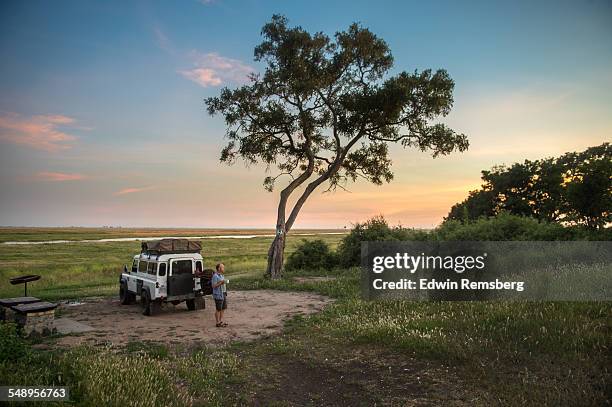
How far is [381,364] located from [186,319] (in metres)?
9.05

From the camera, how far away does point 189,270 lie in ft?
57.6

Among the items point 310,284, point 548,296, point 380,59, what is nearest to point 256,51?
point 380,59

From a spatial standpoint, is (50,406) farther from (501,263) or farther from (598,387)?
(501,263)

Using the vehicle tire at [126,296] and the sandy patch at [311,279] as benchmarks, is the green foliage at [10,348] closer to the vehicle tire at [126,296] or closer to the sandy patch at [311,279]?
the vehicle tire at [126,296]

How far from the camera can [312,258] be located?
3712cm

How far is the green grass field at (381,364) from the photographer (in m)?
7.98

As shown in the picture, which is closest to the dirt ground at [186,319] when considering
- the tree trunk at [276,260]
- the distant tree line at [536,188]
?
the tree trunk at [276,260]

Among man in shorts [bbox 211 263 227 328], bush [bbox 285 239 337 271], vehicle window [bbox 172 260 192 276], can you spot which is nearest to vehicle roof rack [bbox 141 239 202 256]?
vehicle window [bbox 172 260 192 276]

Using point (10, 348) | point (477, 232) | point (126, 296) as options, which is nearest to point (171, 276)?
point (126, 296)

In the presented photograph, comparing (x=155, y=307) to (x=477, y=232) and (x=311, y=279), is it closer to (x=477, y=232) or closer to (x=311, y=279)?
(x=311, y=279)

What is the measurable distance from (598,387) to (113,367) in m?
9.74

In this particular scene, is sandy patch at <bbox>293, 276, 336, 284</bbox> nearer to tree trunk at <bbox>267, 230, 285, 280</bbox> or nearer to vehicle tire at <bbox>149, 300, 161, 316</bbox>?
tree trunk at <bbox>267, 230, 285, 280</bbox>

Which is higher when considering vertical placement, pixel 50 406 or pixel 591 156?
pixel 591 156

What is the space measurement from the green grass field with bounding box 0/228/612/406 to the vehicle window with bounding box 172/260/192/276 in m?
4.92
